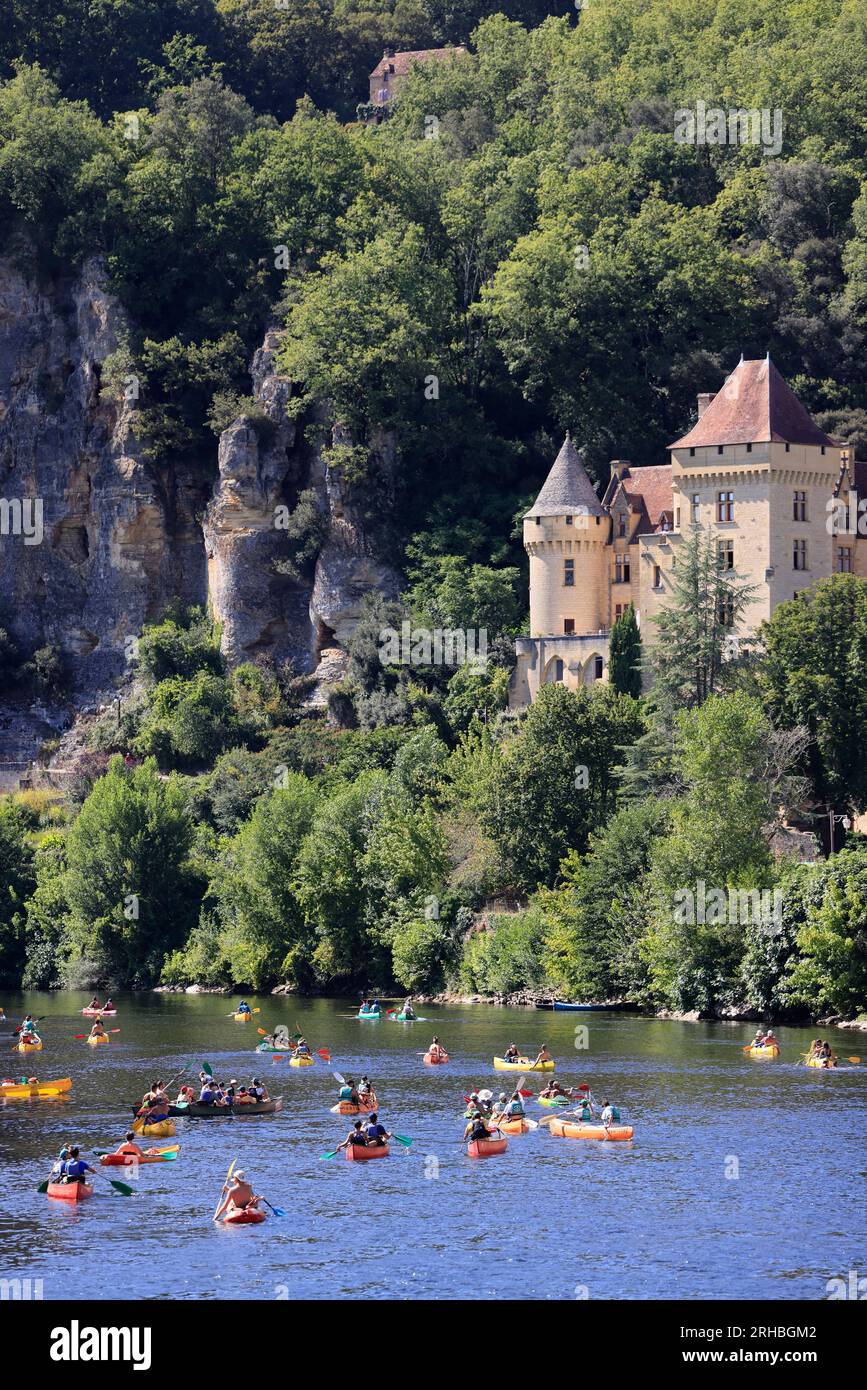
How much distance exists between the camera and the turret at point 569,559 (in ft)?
341

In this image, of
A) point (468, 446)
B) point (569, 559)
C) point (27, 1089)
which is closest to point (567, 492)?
point (569, 559)

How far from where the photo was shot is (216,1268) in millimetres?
44906

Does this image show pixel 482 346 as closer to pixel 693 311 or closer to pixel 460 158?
pixel 693 311

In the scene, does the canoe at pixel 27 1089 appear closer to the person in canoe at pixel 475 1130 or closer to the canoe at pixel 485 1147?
the person in canoe at pixel 475 1130

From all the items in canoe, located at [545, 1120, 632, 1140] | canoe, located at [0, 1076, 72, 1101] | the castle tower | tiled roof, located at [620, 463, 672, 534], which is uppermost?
tiled roof, located at [620, 463, 672, 534]

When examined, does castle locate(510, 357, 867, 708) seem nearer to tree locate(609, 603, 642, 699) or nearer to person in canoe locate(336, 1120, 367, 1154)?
tree locate(609, 603, 642, 699)

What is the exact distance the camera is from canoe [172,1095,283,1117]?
6216 centimetres

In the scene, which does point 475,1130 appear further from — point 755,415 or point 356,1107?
point 755,415

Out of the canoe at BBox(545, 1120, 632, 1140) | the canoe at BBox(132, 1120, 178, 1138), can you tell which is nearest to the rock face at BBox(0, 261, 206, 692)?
the canoe at BBox(132, 1120, 178, 1138)

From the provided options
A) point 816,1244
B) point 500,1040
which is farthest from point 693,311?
point 816,1244

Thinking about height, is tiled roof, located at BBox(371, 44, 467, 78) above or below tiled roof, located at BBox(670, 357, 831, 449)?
above

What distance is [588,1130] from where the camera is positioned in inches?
2293

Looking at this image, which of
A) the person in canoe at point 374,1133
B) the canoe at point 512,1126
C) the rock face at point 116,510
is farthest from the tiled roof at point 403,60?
the person in canoe at point 374,1133

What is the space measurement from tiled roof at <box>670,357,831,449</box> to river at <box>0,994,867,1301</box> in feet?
107
